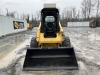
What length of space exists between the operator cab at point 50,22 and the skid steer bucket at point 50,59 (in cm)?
289

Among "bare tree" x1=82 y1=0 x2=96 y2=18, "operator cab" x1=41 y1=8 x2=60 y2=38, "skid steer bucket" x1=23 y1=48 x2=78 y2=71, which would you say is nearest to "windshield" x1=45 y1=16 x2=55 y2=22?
"operator cab" x1=41 y1=8 x2=60 y2=38

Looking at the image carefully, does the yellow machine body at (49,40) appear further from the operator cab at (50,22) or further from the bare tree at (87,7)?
the bare tree at (87,7)

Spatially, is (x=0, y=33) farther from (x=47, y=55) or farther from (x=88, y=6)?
(x=88, y=6)

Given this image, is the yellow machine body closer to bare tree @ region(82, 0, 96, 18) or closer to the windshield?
the windshield

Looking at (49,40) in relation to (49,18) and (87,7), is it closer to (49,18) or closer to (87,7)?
(49,18)

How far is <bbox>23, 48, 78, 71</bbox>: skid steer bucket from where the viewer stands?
8.42 metres

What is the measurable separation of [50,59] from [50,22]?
3909 mm

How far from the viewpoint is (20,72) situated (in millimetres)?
7969

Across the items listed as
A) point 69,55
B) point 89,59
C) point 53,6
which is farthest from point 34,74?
point 53,6

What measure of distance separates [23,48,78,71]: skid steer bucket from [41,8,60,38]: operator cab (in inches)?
114

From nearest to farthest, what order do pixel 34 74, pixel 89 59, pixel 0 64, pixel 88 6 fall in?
pixel 34 74
pixel 0 64
pixel 89 59
pixel 88 6

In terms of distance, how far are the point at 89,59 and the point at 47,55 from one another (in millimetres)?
2542

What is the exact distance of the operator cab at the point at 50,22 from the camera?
1181 cm

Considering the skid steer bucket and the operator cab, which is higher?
the operator cab
